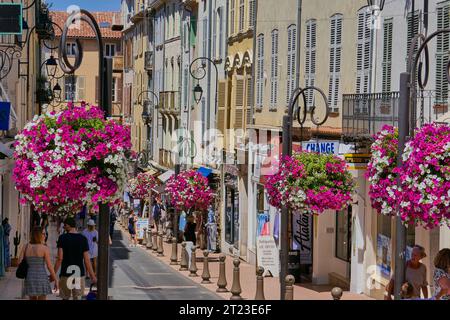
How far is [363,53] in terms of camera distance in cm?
2470

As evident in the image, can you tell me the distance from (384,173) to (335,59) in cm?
1290

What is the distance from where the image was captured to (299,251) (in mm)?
26359

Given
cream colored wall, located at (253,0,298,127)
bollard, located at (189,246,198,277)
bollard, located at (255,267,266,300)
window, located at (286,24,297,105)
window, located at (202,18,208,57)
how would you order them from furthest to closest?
window, located at (202,18,208,57) → cream colored wall, located at (253,0,298,127) → window, located at (286,24,297,105) → bollard, located at (189,246,198,277) → bollard, located at (255,267,266,300)

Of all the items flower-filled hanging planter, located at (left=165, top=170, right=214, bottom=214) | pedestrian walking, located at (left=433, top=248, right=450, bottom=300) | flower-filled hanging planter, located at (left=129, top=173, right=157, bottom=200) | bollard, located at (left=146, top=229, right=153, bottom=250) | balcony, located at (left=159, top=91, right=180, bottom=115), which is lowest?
bollard, located at (left=146, top=229, right=153, bottom=250)

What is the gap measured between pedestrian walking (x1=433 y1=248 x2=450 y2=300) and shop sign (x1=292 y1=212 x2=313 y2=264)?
53.3ft

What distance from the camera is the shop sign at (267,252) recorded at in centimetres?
2531

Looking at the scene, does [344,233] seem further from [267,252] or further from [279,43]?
[279,43]

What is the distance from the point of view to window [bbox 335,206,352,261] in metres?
25.8

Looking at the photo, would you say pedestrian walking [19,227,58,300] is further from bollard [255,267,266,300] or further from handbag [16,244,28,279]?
bollard [255,267,266,300]

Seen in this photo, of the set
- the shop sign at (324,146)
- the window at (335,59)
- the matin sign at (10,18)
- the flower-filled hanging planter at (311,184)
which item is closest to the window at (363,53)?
the shop sign at (324,146)

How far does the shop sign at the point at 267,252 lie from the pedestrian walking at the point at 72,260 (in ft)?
32.3

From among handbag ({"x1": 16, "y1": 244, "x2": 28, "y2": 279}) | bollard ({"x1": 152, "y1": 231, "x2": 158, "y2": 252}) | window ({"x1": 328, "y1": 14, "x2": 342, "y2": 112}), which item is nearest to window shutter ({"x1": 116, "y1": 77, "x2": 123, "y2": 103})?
bollard ({"x1": 152, "y1": 231, "x2": 158, "y2": 252})

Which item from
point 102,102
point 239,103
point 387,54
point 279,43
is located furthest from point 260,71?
point 102,102
